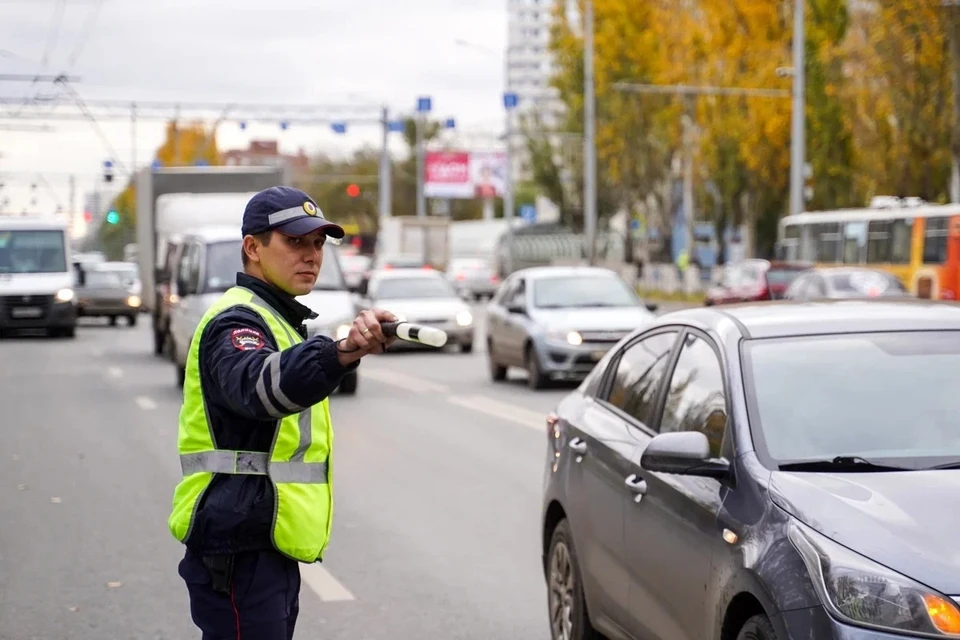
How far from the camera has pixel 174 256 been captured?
25859mm

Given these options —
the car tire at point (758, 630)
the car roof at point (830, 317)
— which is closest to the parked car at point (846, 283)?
the car roof at point (830, 317)

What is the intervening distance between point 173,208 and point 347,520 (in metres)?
19.1

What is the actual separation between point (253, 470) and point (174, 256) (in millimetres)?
22197

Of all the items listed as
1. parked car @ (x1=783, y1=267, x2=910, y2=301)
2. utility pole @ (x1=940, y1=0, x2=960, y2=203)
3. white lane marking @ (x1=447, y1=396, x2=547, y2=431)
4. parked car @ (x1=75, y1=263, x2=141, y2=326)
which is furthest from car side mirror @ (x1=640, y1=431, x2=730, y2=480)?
parked car @ (x1=75, y1=263, x2=141, y2=326)

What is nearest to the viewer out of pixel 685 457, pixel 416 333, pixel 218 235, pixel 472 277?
pixel 416 333

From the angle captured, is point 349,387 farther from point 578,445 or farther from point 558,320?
point 578,445

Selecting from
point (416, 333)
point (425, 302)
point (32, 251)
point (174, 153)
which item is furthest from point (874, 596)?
point (174, 153)

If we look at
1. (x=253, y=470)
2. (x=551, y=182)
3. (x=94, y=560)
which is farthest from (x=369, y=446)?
(x=551, y=182)

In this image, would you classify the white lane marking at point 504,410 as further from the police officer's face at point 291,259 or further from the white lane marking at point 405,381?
the police officer's face at point 291,259

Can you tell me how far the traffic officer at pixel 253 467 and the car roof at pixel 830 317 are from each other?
6.51ft

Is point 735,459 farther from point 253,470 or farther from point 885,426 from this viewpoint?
point 253,470

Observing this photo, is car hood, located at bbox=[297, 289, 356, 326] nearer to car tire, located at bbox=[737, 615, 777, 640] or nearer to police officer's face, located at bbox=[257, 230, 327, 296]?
car tire, located at bbox=[737, 615, 777, 640]

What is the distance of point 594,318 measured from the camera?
20875mm

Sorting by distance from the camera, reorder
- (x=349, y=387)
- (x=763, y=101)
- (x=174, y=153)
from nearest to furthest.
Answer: (x=349, y=387) → (x=763, y=101) → (x=174, y=153)
